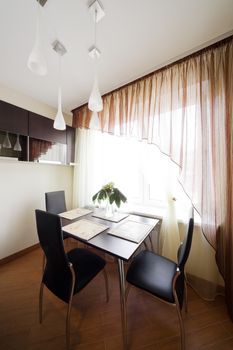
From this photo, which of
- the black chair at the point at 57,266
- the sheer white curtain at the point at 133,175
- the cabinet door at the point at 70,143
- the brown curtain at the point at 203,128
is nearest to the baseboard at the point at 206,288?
the brown curtain at the point at 203,128

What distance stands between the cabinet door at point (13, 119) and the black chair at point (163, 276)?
204cm

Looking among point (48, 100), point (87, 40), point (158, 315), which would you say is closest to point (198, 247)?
point (158, 315)

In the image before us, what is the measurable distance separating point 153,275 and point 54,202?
154 cm

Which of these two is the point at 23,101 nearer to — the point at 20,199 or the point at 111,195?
the point at 20,199

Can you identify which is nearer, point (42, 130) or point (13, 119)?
point (13, 119)

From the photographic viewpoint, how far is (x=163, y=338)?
1060 millimetres

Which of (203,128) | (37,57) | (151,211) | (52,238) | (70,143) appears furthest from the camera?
(70,143)

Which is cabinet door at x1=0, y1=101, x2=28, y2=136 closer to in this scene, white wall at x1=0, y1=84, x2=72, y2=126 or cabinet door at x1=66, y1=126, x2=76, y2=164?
white wall at x1=0, y1=84, x2=72, y2=126

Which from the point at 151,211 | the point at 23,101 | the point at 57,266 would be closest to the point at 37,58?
the point at 57,266

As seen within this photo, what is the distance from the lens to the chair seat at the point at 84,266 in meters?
1.03

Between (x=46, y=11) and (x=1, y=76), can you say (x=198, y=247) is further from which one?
(x=1, y=76)

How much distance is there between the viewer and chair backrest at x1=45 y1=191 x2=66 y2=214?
1859mm

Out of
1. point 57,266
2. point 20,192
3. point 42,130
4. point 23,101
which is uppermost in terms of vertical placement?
point 23,101

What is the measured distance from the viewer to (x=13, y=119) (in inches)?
66.5
